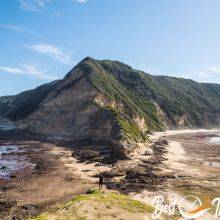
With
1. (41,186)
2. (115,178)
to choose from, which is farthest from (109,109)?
(41,186)

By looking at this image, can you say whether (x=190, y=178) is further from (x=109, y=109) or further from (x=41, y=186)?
(x=109, y=109)

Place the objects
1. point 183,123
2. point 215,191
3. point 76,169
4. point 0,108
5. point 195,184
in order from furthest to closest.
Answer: point 0,108
point 183,123
point 76,169
point 195,184
point 215,191

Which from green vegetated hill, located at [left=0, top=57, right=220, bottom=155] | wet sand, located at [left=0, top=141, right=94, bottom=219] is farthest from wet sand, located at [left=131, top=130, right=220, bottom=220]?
green vegetated hill, located at [left=0, top=57, right=220, bottom=155]

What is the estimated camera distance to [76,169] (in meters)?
52.4

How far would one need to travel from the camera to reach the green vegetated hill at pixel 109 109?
8231cm

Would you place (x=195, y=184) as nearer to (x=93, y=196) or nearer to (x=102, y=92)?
(x=93, y=196)

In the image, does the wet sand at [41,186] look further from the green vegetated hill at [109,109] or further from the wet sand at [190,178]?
the green vegetated hill at [109,109]

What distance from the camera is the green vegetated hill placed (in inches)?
3241

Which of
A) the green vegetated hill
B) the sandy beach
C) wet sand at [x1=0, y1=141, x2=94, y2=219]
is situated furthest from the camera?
the green vegetated hill

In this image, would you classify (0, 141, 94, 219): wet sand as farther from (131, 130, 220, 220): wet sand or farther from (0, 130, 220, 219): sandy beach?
(131, 130, 220, 220): wet sand

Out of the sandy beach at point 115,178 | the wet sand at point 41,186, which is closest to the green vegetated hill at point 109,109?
the sandy beach at point 115,178

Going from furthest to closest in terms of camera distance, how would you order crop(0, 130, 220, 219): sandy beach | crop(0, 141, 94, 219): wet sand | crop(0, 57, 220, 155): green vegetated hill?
crop(0, 57, 220, 155): green vegetated hill
crop(0, 130, 220, 219): sandy beach
crop(0, 141, 94, 219): wet sand

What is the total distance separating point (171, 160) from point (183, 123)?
280ft

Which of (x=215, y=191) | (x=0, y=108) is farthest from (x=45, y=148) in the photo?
(x=0, y=108)
